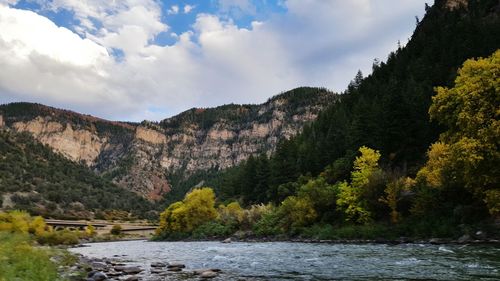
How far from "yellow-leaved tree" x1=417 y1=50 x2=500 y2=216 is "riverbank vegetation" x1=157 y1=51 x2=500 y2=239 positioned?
64mm

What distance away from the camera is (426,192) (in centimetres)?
4203

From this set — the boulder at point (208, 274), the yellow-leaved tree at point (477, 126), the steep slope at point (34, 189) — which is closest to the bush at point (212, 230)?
the yellow-leaved tree at point (477, 126)

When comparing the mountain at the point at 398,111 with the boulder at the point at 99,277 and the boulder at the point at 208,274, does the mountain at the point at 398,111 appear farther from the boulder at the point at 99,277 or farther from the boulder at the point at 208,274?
the boulder at the point at 99,277

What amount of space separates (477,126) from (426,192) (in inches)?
510

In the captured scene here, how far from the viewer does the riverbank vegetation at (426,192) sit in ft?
101

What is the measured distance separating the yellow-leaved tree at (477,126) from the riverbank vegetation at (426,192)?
0.06 meters

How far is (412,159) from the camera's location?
61.7 m

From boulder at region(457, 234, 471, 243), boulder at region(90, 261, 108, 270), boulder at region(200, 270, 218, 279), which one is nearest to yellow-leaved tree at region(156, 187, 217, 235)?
boulder at region(90, 261, 108, 270)

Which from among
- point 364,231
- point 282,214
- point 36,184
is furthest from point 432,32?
point 36,184

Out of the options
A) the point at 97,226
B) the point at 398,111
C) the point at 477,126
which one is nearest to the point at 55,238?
the point at 97,226

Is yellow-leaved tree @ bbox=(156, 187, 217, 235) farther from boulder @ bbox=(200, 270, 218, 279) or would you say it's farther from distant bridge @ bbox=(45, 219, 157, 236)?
boulder @ bbox=(200, 270, 218, 279)

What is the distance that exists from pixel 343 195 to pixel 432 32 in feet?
288

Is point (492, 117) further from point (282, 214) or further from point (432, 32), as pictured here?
point (432, 32)

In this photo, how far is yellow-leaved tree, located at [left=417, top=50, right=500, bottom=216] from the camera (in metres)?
30.0
